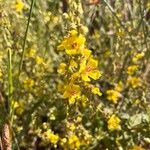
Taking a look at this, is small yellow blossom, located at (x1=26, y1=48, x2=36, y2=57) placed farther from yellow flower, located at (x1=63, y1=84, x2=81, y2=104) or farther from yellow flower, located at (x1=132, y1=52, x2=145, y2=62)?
yellow flower, located at (x1=63, y1=84, x2=81, y2=104)

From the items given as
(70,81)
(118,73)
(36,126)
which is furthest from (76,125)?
(118,73)

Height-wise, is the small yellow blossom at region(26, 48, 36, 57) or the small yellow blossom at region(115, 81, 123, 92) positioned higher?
the small yellow blossom at region(26, 48, 36, 57)

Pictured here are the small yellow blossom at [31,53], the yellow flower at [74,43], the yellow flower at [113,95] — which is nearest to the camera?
the yellow flower at [74,43]

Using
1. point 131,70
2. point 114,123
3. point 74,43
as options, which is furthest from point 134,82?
point 74,43

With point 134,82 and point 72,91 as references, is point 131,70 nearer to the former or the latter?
point 134,82

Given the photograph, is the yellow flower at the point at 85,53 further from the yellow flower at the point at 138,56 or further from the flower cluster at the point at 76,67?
the yellow flower at the point at 138,56

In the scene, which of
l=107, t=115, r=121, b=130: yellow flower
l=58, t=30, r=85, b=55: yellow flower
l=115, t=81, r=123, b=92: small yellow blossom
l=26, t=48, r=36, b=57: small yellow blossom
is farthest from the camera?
l=26, t=48, r=36, b=57: small yellow blossom

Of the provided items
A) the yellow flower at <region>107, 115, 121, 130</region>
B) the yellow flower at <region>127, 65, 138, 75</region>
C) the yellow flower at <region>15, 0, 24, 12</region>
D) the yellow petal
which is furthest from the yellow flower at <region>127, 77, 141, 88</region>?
the yellow petal

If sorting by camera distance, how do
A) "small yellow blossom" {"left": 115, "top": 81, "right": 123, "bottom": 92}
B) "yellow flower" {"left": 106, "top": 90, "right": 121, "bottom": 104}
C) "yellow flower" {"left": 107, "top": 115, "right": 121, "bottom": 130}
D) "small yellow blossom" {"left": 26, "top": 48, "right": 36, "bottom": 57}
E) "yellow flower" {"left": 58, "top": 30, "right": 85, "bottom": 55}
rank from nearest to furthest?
"yellow flower" {"left": 58, "top": 30, "right": 85, "bottom": 55} < "yellow flower" {"left": 107, "top": 115, "right": 121, "bottom": 130} < "yellow flower" {"left": 106, "top": 90, "right": 121, "bottom": 104} < "small yellow blossom" {"left": 115, "top": 81, "right": 123, "bottom": 92} < "small yellow blossom" {"left": 26, "top": 48, "right": 36, "bottom": 57}

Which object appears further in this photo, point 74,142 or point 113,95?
point 113,95

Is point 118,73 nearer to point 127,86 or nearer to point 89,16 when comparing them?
point 127,86

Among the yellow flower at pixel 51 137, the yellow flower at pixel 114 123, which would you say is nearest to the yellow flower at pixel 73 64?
the yellow flower at pixel 114 123
